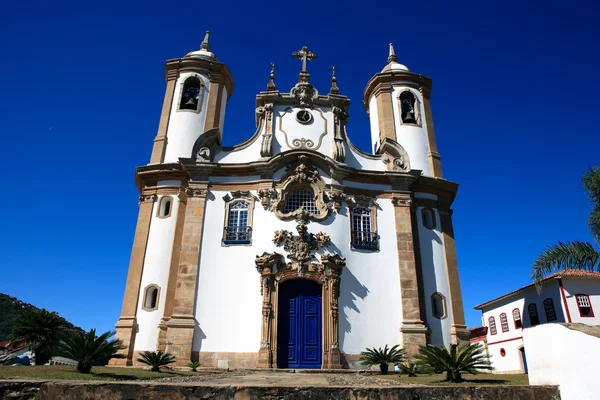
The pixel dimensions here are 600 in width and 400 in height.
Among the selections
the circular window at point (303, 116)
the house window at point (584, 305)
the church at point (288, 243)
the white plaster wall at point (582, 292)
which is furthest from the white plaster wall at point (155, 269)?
the house window at point (584, 305)

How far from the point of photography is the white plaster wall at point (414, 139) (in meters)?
18.8

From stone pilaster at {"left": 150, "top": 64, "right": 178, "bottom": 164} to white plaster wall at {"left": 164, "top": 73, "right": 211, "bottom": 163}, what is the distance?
6.0 inches

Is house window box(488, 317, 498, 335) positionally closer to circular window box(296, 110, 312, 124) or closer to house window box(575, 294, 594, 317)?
house window box(575, 294, 594, 317)

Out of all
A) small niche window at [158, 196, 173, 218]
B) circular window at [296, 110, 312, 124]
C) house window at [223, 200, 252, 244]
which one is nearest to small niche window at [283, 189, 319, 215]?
house window at [223, 200, 252, 244]

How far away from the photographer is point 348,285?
1511cm

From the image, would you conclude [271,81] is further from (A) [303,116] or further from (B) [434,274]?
(B) [434,274]

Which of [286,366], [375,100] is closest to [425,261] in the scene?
[286,366]

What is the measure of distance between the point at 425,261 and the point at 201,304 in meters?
8.70

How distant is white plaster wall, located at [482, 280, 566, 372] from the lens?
23.7m

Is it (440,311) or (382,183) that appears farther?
(382,183)

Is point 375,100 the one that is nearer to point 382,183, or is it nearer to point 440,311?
point 382,183

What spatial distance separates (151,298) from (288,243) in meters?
5.38

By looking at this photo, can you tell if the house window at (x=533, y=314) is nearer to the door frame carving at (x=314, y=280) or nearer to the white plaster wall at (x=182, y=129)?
the door frame carving at (x=314, y=280)

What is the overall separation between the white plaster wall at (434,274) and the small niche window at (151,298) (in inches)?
393
